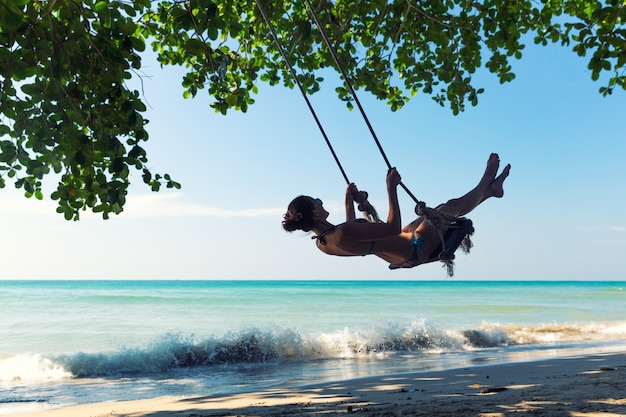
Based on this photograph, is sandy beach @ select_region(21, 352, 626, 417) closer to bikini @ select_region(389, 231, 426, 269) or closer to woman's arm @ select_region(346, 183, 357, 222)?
bikini @ select_region(389, 231, 426, 269)

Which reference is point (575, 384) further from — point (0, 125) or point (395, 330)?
point (395, 330)

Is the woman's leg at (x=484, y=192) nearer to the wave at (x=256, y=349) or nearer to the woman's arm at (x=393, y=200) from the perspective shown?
the woman's arm at (x=393, y=200)

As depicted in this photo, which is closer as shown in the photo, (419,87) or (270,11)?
(270,11)

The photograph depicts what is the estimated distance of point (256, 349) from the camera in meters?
12.3

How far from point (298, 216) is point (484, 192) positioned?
5.38 ft

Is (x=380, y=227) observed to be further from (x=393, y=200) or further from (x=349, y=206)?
(x=349, y=206)

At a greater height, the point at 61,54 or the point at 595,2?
the point at 595,2

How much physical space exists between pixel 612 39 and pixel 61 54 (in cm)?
457

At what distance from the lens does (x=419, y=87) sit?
744 centimetres

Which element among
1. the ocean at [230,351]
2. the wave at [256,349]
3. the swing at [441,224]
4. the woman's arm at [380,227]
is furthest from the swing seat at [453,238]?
the wave at [256,349]

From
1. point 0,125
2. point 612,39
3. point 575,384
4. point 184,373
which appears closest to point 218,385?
point 184,373

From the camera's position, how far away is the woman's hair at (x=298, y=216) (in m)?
4.38

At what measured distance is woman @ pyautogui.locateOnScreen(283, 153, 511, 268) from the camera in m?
4.16

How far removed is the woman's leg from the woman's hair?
41.2 inches
